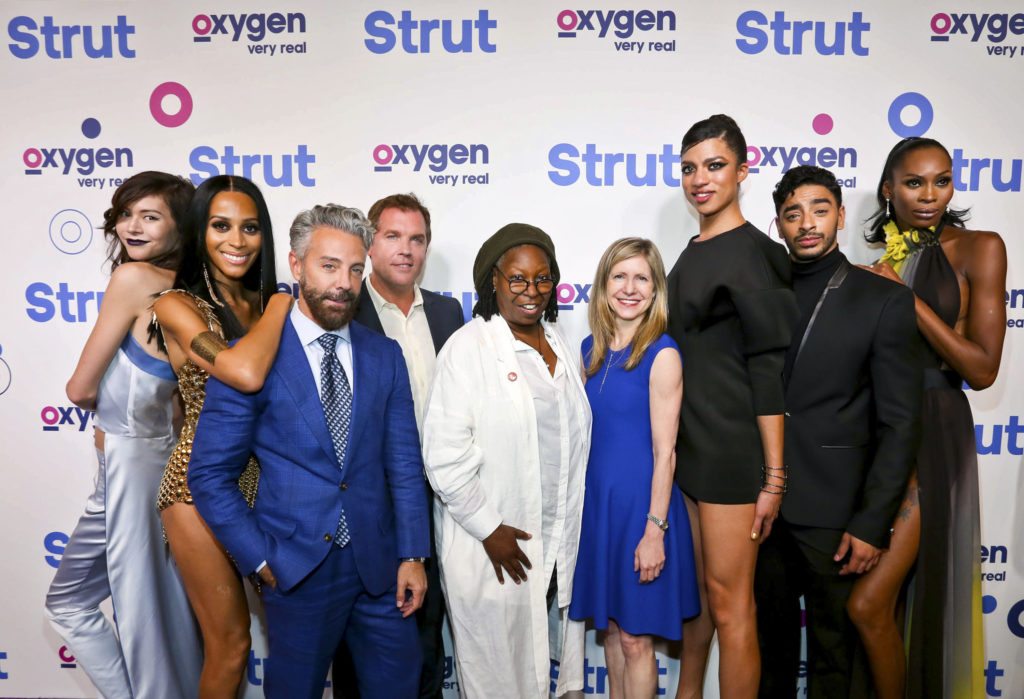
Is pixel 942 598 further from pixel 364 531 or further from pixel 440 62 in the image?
pixel 440 62

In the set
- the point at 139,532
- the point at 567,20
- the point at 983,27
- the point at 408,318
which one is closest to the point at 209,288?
the point at 408,318

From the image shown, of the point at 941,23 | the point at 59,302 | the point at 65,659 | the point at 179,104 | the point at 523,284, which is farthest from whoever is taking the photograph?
the point at 65,659

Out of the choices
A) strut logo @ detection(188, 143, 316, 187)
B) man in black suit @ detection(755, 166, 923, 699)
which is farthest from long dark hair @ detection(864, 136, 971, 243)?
strut logo @ detection(188, 143, 316, 187)

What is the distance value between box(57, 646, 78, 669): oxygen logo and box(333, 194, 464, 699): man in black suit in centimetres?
180

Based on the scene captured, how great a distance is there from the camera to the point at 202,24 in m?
3.12

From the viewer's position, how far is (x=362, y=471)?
208 cm

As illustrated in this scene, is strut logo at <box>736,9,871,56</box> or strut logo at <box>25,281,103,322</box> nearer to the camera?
strut logo at <box>736,9,871,56</box>

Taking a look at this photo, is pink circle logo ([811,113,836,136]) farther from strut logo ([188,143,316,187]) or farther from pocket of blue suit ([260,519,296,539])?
pocket of blue suit ([260,519,296,539])

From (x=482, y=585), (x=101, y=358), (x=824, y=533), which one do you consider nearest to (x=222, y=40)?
(x=101, y=358)

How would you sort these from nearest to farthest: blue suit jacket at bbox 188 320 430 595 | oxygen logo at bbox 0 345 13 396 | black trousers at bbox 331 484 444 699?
1. blue suit jacket at bbox 188 320 430 595
2. black trousers at bbox 331 484 444 699
3. oxygen logo at bbox 0 345 13 396

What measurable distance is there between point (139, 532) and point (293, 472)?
3.27 feet

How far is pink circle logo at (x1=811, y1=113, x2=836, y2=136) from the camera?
3092 millimetres

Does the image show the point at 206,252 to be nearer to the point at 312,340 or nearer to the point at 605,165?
the point at 312,340

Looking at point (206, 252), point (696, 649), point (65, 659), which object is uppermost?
point (206, 252)
